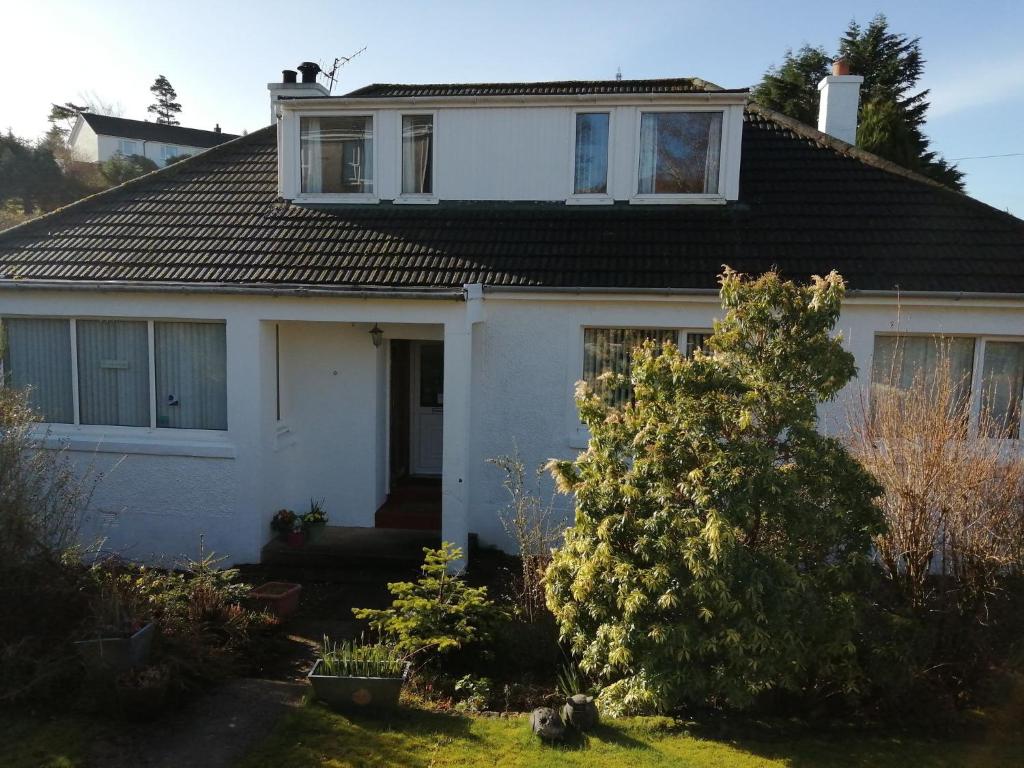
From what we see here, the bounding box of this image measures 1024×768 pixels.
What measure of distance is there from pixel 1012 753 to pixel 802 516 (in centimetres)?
222

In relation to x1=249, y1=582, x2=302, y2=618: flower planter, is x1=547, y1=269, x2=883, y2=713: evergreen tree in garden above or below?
above

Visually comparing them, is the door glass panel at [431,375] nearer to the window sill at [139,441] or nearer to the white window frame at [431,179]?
the white window frame at [431,179]

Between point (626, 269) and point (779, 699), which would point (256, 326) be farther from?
point (779, 699)

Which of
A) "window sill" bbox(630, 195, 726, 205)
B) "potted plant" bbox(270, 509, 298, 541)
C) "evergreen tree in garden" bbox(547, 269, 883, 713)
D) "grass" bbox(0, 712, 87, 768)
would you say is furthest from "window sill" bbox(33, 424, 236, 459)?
"window sill" bbox(630, 195, 726, 205)

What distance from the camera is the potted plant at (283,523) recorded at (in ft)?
31.5

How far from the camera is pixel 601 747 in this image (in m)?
5.24

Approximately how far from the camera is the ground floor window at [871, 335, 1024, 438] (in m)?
8.85

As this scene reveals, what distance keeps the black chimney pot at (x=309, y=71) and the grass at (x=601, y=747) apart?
481 inches

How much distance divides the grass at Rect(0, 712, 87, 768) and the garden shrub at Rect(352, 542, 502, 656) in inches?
84.7

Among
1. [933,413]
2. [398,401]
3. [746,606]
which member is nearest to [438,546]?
[398,401]

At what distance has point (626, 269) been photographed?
9383 millimetres

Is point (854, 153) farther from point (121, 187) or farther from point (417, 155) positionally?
point (121, 187)

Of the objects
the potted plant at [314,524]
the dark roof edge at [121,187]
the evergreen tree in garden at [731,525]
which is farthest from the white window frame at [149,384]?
the evergreen tree in garden at [731,525]

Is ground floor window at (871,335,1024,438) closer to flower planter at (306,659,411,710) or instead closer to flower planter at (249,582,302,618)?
flower planter at (306,659,411,710)
